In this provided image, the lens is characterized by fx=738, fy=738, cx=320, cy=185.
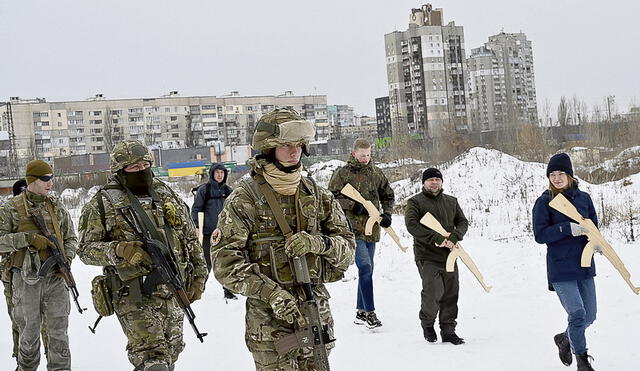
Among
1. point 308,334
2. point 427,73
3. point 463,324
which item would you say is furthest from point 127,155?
point 427,73

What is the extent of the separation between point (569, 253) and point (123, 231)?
339 centimetres

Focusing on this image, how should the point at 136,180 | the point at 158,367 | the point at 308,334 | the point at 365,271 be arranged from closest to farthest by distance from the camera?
the point at 308,334, the point at 158,367, the point at 136,180, the point at 365,271

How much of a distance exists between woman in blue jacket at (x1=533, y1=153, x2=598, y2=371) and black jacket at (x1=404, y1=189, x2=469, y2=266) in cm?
145

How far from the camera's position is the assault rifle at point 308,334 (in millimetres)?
3629

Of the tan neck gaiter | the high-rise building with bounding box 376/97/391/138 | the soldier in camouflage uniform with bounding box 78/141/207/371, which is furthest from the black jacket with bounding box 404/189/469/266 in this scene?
the high-rise building with bounding box 376/97/391/138

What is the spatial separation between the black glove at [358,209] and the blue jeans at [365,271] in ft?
1.04

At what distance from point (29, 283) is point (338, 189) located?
3.40 meters

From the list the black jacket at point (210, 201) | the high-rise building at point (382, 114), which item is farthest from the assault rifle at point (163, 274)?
the high-rise building at point (382, 114)

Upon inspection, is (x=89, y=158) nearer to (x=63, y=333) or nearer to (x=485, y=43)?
(x=485, y=43)

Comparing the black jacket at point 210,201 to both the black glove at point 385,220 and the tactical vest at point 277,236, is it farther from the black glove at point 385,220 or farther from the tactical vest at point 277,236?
the tactical vest at point 277,236

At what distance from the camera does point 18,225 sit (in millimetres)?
6371

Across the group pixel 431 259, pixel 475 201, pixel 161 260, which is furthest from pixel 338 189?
pixel 475 201

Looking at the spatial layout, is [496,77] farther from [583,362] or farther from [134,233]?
[134,233]

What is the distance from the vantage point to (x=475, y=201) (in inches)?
829
